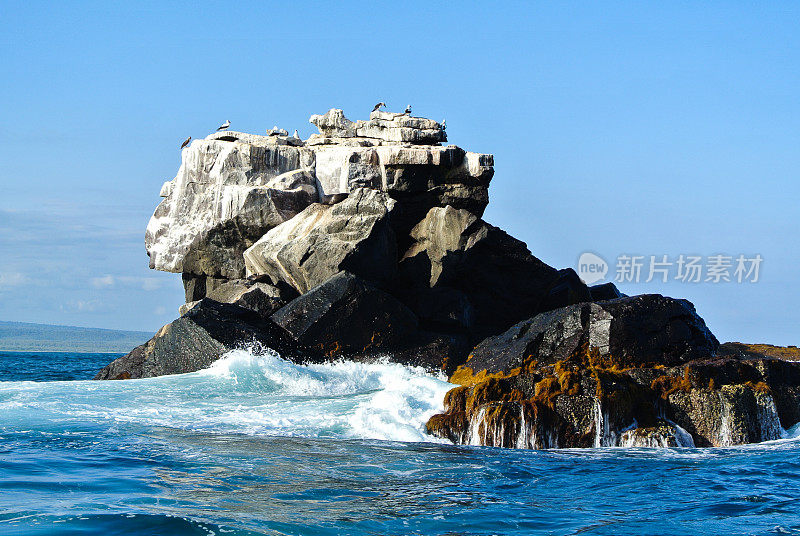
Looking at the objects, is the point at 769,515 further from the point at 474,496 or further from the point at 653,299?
the point at 653,299

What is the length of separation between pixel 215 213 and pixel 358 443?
1384 centimetres

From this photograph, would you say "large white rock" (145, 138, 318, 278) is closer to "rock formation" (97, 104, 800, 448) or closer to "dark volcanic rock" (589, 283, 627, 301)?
"rock formation" (97, 104, 800, 448)

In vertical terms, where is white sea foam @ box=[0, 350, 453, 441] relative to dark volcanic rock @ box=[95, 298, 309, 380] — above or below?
below

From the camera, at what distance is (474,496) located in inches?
295

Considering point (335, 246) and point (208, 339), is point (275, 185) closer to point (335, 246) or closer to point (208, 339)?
point (335, 246)

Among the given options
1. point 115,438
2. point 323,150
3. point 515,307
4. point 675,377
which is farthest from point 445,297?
point 115,438

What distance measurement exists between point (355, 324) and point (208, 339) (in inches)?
130

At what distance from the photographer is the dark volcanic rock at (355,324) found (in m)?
17.7

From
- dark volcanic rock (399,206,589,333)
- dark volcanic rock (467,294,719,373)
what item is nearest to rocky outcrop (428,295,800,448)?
dark volcanic rock (467,294,719,373)

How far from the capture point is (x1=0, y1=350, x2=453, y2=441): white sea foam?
1175cm

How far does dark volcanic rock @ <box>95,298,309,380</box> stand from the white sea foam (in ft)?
1.20

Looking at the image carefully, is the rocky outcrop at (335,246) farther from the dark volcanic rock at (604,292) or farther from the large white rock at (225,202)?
the dark volcanic rock at (604,292)

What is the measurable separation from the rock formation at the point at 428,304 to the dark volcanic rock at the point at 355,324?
0.03m

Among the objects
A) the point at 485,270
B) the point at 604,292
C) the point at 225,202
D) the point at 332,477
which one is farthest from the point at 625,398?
the point at 225,202
